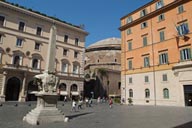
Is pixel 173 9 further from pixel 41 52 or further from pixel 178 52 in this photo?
pixel 41 52

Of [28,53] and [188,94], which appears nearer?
[188,94]

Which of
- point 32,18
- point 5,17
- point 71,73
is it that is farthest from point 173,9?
point 5,17

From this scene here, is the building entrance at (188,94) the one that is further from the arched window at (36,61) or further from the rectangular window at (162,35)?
the arched window at (36,61)

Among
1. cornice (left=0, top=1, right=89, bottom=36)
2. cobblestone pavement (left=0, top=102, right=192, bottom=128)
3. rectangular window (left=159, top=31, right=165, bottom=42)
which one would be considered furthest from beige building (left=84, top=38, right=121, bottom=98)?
cobblestone pavement (left=0, top=102, right=192, bottom=128)

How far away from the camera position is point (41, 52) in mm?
33156

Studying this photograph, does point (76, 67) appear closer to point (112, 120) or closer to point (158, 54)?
point (158, 54)

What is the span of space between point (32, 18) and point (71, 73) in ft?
41.6

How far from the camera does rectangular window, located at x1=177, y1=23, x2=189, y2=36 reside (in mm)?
23234

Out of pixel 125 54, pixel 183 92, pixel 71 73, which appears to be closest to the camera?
pixel 183 92

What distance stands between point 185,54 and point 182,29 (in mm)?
3438

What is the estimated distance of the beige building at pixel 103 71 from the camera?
1821 inches

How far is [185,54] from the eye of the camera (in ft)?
75.6

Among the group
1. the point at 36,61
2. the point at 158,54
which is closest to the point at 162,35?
the point at 158,54

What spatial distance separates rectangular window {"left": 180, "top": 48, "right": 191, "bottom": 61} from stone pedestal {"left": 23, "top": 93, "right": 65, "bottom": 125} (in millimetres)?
18627
